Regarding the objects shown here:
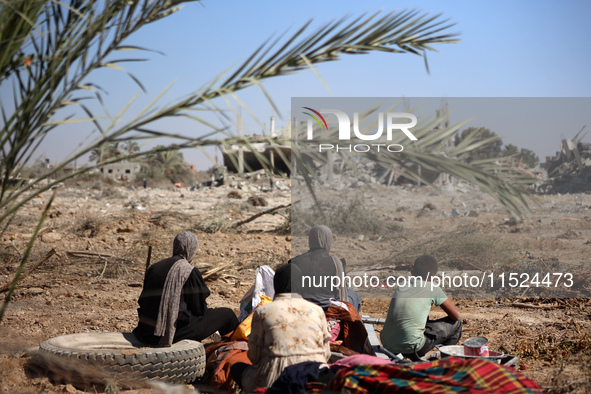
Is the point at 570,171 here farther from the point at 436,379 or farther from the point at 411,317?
the point at 436,379

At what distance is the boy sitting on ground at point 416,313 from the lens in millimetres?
4109

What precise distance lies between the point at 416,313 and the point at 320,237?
3.49 feet

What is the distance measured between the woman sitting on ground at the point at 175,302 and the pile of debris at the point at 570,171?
13.7 metres

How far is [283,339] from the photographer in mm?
3189

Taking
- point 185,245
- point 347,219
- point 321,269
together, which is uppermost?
point 185,245

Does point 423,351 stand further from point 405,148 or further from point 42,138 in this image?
point 42,138

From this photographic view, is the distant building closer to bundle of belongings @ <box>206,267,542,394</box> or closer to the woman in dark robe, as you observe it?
the woman in dark robe

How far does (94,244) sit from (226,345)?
18.9ft

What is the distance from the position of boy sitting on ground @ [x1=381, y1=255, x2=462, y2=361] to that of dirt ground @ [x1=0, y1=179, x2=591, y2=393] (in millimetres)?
721

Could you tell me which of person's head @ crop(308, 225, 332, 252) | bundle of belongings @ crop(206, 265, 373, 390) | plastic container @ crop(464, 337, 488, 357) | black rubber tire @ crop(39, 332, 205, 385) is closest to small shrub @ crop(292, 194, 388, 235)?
person's head @ crop(308, 225, 332, 252)

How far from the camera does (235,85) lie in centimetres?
234

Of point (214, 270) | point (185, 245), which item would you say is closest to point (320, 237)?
point (185, 245)

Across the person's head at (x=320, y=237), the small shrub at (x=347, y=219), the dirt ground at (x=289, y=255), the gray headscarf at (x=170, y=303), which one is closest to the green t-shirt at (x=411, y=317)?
the dirt ground at (x=289, y=255)

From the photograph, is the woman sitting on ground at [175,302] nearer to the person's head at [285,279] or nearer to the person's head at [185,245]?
the person's head at [185,245]
